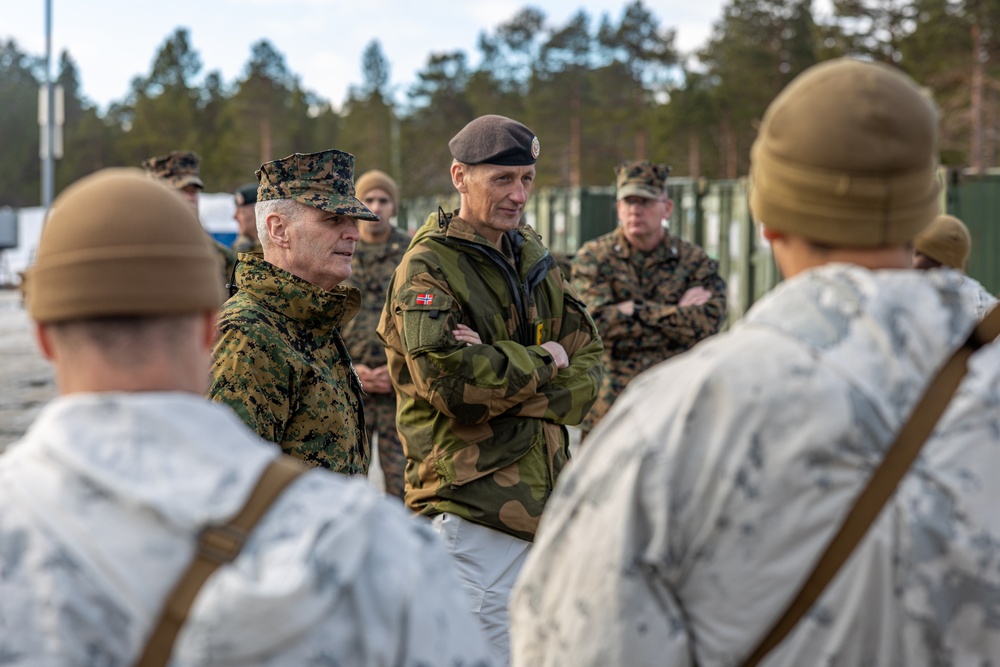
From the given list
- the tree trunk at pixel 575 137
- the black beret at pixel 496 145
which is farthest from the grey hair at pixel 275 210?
the tree trunk at pixel 575 137

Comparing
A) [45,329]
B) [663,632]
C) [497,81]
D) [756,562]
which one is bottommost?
[663,632]

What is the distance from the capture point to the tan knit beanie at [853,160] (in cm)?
200

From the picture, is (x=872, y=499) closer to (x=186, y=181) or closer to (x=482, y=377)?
(x=482, y=377)

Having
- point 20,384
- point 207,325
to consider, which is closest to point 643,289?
point 207,325

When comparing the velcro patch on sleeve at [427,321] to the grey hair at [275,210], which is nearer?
the grey hair at [275,210]

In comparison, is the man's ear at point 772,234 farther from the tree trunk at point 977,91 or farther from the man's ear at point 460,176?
the tree trunk at point 977,91

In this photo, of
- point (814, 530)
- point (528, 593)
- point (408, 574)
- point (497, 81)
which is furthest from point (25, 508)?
point (497, 81)

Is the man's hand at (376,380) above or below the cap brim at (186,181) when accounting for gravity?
below

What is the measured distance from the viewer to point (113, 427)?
5.46 ft

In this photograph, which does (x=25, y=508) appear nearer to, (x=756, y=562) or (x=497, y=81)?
(x=756, y=562)

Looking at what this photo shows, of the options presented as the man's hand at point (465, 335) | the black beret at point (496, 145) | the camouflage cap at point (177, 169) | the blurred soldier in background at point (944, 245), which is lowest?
the man's hand at point (465, 335)

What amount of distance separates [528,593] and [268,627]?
62 cm

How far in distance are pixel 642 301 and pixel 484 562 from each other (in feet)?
10.7

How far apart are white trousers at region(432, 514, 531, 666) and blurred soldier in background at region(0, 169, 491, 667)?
250cm
